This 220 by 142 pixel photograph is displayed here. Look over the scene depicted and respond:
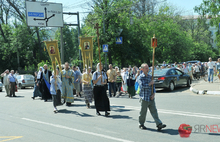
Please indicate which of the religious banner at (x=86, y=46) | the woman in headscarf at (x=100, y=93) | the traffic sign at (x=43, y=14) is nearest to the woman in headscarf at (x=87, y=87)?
the religious banner at (x=86, y=46)

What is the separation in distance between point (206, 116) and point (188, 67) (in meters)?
18.1

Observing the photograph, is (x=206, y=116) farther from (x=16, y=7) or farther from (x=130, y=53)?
(x=16, y=7)

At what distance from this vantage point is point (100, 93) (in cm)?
960

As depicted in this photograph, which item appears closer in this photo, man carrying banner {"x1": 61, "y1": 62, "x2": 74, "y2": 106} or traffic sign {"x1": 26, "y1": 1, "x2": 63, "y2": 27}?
man carrying banner {"x1": 61, "y1": 62, "x2": 74, "y2": 106}

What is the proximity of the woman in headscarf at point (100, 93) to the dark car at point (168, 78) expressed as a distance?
7.74 metres

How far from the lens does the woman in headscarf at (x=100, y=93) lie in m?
9.38

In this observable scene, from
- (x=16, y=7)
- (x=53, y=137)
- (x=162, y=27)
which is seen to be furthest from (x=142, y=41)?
(x=53, y=137)

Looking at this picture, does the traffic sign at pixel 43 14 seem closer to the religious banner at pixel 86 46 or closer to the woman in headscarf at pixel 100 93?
the religious banner at pixel 86 46

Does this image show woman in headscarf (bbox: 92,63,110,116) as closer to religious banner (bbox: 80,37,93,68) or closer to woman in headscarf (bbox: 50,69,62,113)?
woman in headscarf (bbox: 50,69,62,113)

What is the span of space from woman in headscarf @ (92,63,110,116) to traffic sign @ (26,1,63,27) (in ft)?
44.9

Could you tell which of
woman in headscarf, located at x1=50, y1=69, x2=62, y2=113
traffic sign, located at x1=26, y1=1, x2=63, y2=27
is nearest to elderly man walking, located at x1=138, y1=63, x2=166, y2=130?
woman in headscarf, located at x1=50, y1=69, x2=62, y2=113

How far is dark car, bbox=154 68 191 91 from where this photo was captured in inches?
662

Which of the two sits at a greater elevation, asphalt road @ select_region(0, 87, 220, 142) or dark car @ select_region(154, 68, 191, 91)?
dark car @ select_region(154, 68, 191, 91)

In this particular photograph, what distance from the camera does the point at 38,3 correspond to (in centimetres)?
2188
